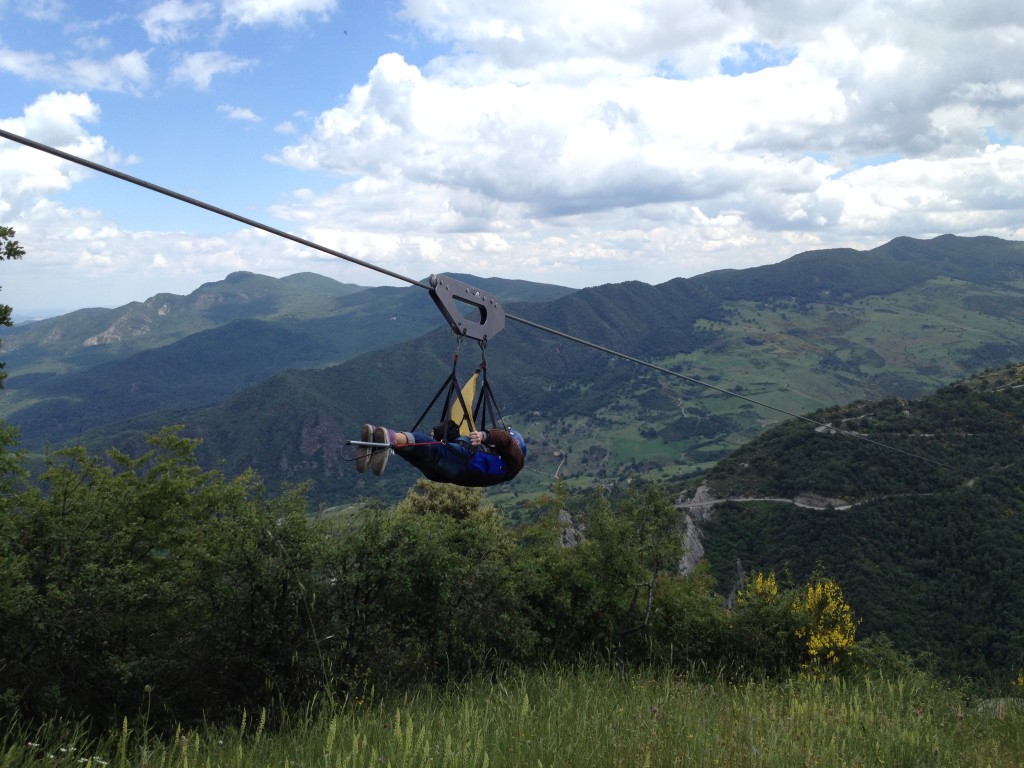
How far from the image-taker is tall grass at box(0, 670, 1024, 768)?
4492mm

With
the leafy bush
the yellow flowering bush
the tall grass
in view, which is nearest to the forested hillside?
the yellow flowering bush

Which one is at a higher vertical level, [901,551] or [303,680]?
[303,680]

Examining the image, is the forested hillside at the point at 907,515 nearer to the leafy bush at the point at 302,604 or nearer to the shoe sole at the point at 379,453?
the leafy bush at the point at 302,604

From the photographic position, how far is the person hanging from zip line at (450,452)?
7242mm

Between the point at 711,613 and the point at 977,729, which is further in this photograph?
the point at 711,613

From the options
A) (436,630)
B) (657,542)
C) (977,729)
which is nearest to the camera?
(977,729)

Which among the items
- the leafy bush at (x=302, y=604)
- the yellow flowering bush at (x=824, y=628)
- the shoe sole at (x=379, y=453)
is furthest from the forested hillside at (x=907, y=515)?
the shoe sole at (x=379, y=453)

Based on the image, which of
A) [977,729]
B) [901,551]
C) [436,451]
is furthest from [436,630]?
[901,551]

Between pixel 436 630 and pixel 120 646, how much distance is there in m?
6.66

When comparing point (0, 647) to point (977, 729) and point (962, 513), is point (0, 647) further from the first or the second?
point (962, 513)

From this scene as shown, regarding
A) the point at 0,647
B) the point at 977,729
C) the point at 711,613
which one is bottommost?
the point at 711,613

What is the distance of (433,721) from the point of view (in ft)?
20.0

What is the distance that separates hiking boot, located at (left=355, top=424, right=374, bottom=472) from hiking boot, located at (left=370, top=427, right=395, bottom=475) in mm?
73

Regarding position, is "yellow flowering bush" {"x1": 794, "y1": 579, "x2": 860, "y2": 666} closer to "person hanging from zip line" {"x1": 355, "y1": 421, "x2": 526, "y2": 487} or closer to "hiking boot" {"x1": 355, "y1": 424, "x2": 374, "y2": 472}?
"person hanging from zip line" {"x1": 355, "y1": 421, "x2": 526, "y2": 487}
